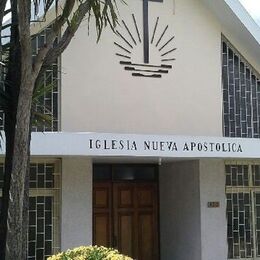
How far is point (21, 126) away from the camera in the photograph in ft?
20.9

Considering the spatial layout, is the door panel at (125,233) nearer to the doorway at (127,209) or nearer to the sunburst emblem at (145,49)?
the doorway at (127,209)

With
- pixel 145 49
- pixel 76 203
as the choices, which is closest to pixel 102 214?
pixel 76 203

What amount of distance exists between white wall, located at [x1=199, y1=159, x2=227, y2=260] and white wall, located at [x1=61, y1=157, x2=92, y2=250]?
2.45 meters

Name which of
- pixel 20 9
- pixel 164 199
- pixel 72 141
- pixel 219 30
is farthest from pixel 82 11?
pixel 164 199

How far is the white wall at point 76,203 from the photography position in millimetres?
11023

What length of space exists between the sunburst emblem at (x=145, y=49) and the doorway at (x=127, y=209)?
2.41 meters

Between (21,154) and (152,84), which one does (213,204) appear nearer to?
(152,84)

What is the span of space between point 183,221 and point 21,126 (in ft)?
23.1

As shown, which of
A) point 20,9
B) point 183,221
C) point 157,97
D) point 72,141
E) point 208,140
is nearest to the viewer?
point 20,9

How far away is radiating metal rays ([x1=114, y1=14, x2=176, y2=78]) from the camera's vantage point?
11.8m

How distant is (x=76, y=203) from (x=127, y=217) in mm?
2192

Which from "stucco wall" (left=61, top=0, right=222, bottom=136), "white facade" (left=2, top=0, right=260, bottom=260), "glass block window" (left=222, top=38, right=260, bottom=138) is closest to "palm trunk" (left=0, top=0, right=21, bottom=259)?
"white facade" (left=2, top=0, right=260, bottom=260)

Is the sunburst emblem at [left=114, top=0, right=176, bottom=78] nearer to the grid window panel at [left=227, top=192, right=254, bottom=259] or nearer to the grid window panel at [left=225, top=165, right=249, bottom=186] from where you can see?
the grid window panel at [left=225, top=165, right=249, bottom=186]

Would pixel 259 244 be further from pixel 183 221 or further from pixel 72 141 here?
pixel 72 141
